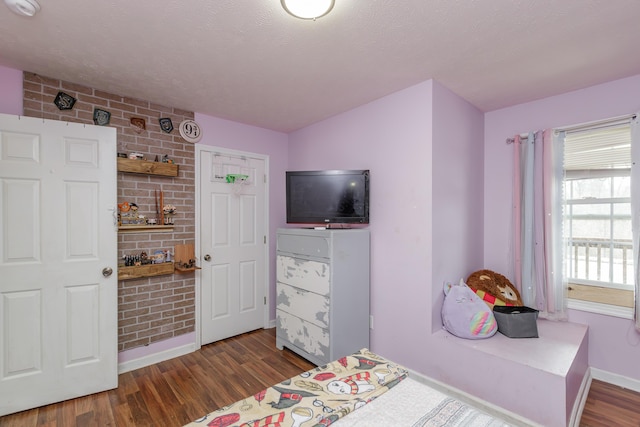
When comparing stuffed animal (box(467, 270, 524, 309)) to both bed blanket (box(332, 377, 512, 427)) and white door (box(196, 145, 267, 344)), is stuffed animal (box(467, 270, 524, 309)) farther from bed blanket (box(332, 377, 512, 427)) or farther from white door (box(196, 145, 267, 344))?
white door (box(196, 145, 267, 344))

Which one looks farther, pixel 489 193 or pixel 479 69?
pixel 489 193

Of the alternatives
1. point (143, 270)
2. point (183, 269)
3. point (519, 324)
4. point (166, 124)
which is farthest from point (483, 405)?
point (166, 124)

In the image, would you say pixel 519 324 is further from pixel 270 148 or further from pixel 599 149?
pixel 270 148

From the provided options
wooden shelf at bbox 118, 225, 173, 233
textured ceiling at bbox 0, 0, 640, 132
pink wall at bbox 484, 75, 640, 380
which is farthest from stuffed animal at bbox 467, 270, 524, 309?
wooden shelf at bbox 118, 225, 173, 233

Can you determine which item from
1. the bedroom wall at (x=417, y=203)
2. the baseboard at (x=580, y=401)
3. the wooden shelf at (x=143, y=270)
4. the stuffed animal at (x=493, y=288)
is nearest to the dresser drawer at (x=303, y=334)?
the bedroom wall at (x=417, y=203)

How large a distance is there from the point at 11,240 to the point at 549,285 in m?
4.24

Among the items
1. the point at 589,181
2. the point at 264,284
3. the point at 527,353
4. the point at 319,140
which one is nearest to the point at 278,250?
the point at 264,284

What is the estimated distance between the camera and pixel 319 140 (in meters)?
3.32

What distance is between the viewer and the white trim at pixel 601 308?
2.28 m

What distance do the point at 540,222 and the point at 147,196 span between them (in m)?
3.61

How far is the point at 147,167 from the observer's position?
2.61 meters

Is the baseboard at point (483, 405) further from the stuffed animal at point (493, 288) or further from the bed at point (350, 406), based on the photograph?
the bed at point (350, 406)

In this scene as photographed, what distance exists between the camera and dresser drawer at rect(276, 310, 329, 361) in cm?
250

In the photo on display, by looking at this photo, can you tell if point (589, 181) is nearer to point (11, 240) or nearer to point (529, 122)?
point (529, 122)
